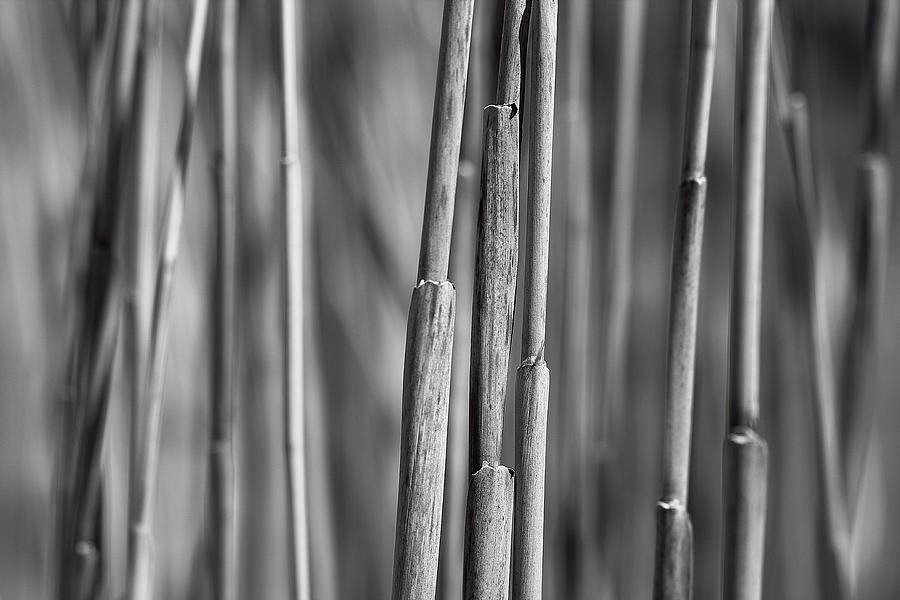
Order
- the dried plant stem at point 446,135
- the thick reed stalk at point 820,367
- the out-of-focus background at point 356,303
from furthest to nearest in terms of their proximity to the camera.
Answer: the out-of-focus background at point 356,303, the thick reed stalk at point 820,367, the dried plant stem at point 446,135

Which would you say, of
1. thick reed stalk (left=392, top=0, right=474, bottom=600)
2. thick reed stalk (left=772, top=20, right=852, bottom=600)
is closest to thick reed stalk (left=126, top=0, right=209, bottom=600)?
thick reed stalk (left=392, top=0, right=474, bottom=600)

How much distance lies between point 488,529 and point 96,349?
0.27 m

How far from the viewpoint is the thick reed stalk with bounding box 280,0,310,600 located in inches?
15.3

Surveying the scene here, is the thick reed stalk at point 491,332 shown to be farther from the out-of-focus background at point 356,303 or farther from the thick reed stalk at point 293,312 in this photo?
the out-of-focus background at point 356,303

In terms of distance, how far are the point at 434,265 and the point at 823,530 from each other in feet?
1.34

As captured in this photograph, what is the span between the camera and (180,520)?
828 mm

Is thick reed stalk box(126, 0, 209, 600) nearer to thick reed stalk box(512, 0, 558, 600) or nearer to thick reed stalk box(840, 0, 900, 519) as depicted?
thick reed stalk box(512, 0, 558, 600)

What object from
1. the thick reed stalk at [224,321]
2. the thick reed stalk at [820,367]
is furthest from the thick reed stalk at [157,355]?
the thick reed stalk at [820,367]

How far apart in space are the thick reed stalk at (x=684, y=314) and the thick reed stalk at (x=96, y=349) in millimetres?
277

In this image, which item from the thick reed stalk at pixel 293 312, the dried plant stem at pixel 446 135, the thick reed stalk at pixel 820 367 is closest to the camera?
the dried plant stem at pixel 446 135

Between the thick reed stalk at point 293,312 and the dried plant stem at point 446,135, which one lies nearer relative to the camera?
the dried plant stem at point 446,135

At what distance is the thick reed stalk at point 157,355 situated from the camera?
403 mm

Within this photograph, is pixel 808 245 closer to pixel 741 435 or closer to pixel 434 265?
pixel 741 435

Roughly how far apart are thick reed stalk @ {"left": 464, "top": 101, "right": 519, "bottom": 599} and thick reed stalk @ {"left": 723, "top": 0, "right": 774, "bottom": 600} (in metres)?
0.12
